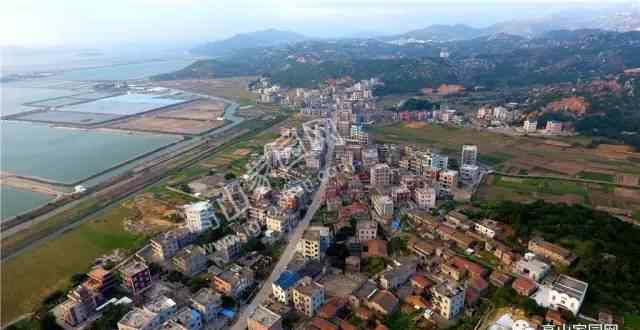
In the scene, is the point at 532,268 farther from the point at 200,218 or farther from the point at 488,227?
the point at 200,218

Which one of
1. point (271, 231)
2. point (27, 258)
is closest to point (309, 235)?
point (271, 231)

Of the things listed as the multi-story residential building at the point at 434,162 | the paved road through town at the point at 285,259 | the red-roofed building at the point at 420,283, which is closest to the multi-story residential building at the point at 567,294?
the red-roofed building at the point at 420,283

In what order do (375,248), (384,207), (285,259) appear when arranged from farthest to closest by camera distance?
(384,207), (285,259), (375,248)

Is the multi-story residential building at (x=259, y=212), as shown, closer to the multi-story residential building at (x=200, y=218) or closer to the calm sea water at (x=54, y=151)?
the multi-story residential building at (x=200, y=218)

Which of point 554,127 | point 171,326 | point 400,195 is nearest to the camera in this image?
point 171,326

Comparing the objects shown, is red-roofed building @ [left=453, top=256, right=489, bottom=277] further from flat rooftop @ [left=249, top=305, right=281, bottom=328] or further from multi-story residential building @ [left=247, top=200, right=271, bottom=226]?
multi-story residential building @ [left=247, top=200, right=271, bottom=226]

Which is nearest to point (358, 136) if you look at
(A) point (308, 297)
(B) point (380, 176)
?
(B) point (380, 176)
